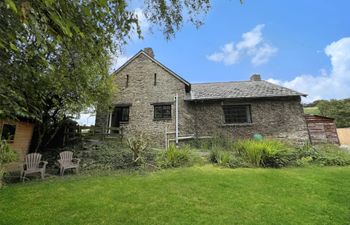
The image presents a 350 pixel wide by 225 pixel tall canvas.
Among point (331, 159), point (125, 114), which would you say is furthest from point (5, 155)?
point (331, 159)

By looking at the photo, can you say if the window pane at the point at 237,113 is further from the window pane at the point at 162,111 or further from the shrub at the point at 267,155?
the shrub at the point at 267,155

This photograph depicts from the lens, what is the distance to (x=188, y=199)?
5387 millimetres

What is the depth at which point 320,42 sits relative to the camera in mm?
11383

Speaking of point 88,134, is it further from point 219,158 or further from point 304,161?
point 304,161

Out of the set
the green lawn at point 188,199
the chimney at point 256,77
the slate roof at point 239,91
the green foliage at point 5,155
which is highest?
the chimney at point 256,77

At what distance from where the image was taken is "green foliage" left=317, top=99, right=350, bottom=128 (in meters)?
29.3

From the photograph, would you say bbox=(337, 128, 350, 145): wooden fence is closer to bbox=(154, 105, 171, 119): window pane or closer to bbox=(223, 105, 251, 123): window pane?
bbox=(223, 105, 251, 123): window pane

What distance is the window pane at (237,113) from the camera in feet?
48.6

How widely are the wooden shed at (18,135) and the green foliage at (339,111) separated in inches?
1352

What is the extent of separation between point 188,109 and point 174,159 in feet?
21.4

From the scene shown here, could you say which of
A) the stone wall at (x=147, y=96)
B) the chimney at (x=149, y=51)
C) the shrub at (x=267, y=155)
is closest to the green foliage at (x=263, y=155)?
the shrub at (x=267, y=155)

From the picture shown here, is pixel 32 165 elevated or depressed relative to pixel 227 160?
depressed

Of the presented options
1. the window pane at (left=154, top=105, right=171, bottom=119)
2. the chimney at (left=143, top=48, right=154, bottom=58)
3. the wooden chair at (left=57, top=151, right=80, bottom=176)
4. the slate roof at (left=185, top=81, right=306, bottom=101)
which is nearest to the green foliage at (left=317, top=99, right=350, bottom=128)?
the slate roof at (left=185, top=81, right=306, bottom=101)

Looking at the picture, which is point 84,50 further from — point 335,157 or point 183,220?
point 335,157
